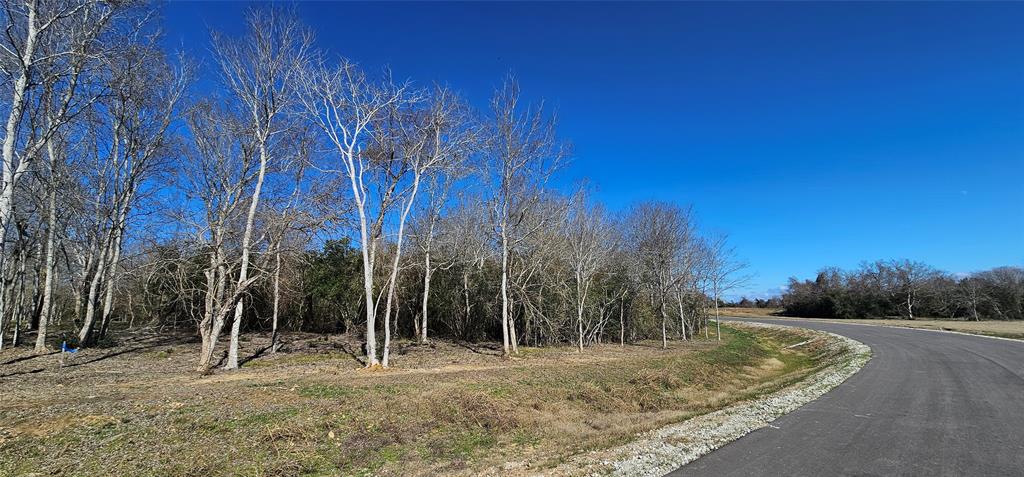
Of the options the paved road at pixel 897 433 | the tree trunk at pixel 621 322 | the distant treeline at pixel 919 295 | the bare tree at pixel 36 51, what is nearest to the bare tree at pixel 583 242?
the tree trunk at pixel 621 322

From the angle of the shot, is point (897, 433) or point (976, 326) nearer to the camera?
point (897, 433)

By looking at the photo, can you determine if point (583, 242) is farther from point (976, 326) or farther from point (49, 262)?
point (976, 326)

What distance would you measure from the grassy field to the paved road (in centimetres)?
192

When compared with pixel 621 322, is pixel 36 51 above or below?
above

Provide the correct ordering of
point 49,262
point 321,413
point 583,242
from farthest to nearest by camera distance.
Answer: point 583,242 < point 49,262 < point 321,413

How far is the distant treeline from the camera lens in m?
49.8

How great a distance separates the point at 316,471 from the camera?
240 inches

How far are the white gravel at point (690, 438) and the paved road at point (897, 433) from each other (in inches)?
8.4

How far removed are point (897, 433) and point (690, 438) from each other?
322 centimetres

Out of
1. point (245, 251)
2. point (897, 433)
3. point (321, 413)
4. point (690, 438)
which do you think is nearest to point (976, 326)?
point (897, 433)

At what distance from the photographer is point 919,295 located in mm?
56500

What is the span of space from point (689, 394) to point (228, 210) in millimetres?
15171

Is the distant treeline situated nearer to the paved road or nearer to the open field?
the open field

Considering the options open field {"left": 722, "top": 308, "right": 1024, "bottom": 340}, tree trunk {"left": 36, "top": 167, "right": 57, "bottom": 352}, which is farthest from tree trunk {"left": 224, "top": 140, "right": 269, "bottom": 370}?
open field {"left": 722, "top": 308, "right": 1024, "bottom": 340}
